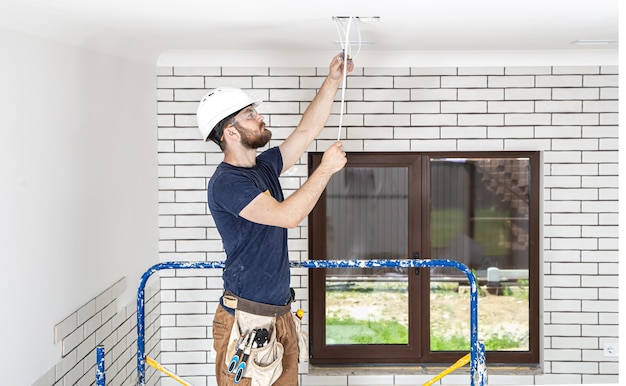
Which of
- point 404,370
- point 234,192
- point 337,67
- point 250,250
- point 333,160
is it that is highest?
point 337,67

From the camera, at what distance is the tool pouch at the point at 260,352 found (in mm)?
2914

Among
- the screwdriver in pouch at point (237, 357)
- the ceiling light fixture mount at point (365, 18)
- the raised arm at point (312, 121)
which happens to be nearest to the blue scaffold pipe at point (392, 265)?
the raised arm at point (312, 121)

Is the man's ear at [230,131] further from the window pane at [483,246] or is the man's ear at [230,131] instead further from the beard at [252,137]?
the window pane at [483,246]

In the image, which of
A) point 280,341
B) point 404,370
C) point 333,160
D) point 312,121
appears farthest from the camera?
point 404,370

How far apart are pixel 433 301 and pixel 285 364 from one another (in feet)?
6.07

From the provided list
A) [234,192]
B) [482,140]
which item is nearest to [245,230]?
[234,192]

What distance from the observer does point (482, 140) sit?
4.57m

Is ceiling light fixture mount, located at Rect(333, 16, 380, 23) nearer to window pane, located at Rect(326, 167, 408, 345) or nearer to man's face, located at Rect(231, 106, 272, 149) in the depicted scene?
man's face, located at Rect(231, 106, 272, 149)

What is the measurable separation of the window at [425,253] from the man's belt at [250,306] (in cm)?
169

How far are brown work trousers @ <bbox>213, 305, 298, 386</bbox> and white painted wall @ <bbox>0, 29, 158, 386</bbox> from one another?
638 mm

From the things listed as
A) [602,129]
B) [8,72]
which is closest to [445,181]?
[602,129]

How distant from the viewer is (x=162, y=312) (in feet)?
15.3

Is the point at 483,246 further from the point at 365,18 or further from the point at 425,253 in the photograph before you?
the point at 365,18

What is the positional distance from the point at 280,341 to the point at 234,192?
0.68 metres
